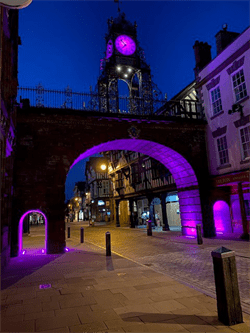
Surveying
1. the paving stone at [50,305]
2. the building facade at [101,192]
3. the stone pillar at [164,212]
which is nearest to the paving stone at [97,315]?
the paving stone at [50,305]

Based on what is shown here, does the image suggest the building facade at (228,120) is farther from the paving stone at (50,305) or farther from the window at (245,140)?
the paving stone at (50,305)

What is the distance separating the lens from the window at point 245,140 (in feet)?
43.4

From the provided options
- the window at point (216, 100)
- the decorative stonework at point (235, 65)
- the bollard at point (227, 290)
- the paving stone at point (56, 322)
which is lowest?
the paving stone at point (56, 322)

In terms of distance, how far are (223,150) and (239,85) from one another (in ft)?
12.4

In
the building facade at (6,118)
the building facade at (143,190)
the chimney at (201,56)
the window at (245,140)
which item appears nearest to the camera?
the building facade at (6,118)

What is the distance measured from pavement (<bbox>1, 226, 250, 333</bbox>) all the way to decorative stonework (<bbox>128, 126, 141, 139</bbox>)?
7935 millimetres

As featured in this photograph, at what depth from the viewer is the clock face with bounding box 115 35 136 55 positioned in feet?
52.5

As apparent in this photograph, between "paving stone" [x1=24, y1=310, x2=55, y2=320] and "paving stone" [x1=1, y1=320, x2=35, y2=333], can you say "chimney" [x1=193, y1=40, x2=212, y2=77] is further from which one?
"paving stone" [x1=1, y1=320, x2=35, y2=333]

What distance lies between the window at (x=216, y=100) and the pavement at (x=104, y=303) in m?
11.6

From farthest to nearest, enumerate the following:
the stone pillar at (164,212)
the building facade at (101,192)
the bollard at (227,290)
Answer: the building facade at (101,192) → the stone pillar at (164,212) → the bollard at (227,290)

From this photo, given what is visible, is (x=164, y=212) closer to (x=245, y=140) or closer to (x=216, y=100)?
(x=245, y=140)

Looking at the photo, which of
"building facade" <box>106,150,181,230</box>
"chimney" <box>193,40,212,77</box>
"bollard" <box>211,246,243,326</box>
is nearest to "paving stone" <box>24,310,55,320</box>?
"bollard" <box>211,246,243,326</box>

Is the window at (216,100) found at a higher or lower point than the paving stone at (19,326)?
higher

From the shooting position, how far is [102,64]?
16.5m
